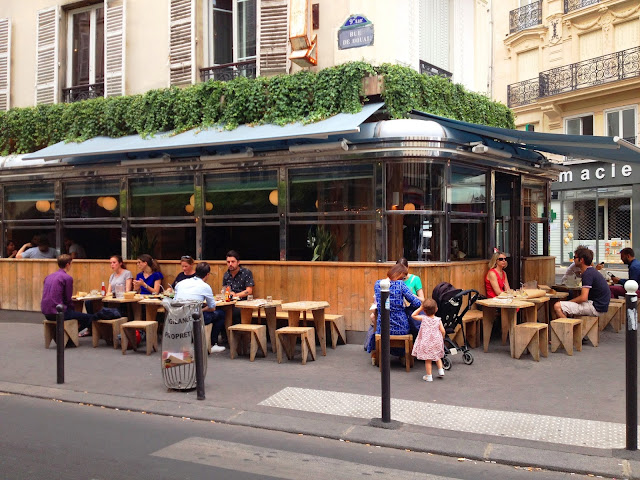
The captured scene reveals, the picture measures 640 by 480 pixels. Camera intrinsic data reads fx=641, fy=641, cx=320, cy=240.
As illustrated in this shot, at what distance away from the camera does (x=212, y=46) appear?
12922mm

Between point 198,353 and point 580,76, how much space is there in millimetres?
25756

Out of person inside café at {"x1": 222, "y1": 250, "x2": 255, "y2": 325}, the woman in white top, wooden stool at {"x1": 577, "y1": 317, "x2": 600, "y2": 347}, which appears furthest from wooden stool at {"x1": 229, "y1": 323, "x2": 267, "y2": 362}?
wooden stool at {"x1": 577, "y1": 317, "x2": 600, "y2": 347}

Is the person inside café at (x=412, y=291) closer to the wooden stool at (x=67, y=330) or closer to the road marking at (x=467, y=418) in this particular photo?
the road marking at (x=467, y=418)

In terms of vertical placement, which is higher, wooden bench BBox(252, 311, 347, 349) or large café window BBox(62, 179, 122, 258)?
large café window BBox(62, 179, 122, 258)

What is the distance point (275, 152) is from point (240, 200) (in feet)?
3.79

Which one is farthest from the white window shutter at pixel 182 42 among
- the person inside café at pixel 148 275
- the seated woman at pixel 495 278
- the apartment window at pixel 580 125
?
the apartment window at pixel 580 125

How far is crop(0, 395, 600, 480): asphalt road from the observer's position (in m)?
4.94

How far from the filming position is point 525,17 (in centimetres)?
3097

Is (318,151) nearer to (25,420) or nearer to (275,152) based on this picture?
(275,152)

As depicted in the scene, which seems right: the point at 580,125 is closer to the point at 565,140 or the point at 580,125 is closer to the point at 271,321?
the point at 565,140

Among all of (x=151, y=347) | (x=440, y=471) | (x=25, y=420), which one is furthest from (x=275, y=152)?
(x=440, y=471)

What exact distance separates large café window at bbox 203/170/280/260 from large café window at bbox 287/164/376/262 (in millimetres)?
405

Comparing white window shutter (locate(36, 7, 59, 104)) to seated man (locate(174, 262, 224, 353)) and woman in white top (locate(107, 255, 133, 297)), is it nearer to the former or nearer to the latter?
woman in white top (locate(107, 255, 133, 297))

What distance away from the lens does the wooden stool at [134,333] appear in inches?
389
